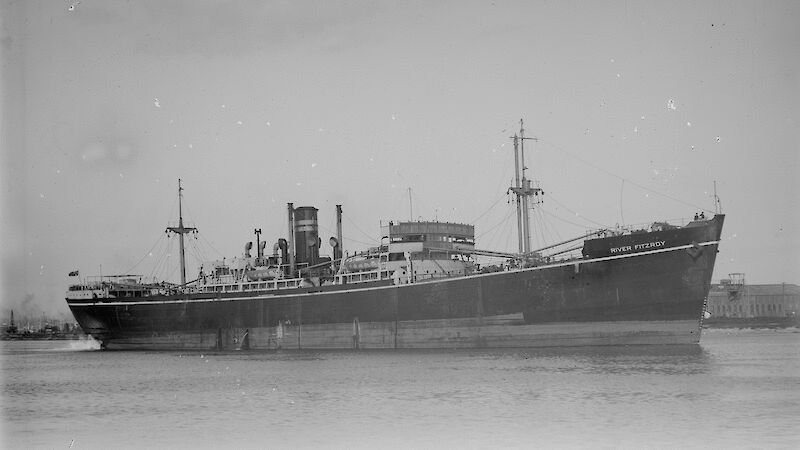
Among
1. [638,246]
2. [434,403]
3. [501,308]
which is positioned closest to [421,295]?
[501,308]

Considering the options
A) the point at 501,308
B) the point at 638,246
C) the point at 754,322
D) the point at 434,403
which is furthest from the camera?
the point at 754,322

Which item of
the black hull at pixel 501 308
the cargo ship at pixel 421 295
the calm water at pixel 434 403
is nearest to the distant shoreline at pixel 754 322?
the cargo ship at pixel 421 295

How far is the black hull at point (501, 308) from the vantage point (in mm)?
39625

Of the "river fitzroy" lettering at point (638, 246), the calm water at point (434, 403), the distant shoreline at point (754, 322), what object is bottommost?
the distant shoreline at point (754, 322)

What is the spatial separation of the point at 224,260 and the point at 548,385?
127 feet

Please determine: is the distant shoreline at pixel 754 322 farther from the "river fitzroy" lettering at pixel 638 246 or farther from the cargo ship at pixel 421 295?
the "river fitzroy" lettering at pixel 638 246

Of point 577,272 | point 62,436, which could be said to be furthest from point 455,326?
point 62,436

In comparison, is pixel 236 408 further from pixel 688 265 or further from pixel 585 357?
pixel 688 265

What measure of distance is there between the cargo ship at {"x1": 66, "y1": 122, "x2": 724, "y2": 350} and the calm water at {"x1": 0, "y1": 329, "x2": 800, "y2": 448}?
2.47 meters

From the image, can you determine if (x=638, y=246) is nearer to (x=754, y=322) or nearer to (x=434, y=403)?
(x=434, y=403)

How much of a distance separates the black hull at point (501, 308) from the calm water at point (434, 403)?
77.2 inches

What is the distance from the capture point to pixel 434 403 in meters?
23.9

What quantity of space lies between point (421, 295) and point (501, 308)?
4.94m

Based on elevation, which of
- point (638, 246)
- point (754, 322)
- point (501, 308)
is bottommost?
point (754, 322)
